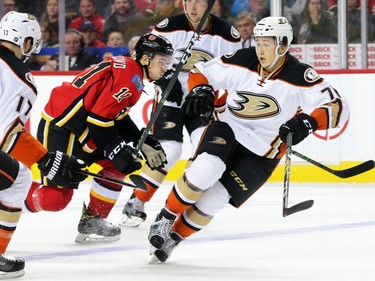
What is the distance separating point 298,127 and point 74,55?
4418 millimetres

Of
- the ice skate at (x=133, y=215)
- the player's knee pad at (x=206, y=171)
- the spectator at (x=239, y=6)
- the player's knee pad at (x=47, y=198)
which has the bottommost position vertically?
the ice skate at (x=133, y=215)

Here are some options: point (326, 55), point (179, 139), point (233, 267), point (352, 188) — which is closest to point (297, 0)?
point (326, 55)

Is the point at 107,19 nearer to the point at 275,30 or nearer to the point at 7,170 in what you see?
the point at 275,30

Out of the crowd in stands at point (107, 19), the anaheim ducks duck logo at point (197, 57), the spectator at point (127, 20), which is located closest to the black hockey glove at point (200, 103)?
the anaheim ducks duck logo at point (197, 57)

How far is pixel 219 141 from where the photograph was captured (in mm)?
4074

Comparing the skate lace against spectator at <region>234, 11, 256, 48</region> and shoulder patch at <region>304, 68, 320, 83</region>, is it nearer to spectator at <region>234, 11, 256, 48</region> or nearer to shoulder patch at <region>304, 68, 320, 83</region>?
shoulder patch at <region>304, 68, 320, 83</region>

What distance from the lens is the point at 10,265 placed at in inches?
143

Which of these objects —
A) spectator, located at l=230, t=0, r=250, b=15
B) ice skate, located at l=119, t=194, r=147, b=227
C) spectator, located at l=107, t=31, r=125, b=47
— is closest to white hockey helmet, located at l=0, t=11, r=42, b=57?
ice skate, located at l=119, t=194, r=147, b=227

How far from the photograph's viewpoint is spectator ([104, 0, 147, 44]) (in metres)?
7.98

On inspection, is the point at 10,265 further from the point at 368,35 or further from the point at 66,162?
the point at 368,35

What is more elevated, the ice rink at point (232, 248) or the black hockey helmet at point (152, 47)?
the black hockey helmet at point (152, 47)

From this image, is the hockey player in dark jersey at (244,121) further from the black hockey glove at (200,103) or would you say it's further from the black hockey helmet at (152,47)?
the black hockey helmet at (152,47)

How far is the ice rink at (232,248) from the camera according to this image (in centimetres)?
379

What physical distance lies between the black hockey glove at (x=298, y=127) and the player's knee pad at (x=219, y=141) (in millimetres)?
233
